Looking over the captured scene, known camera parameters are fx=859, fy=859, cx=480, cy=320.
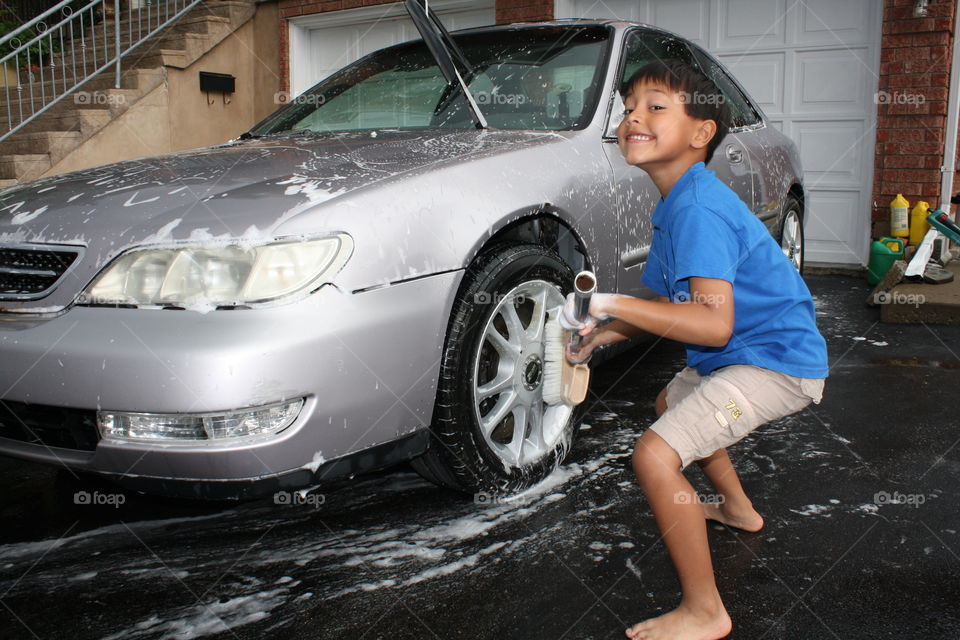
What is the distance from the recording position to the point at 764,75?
7.11 meters

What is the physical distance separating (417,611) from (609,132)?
188cm

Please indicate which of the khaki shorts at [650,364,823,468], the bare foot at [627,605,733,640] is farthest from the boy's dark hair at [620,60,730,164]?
the bare foot at [627,605,733,640]

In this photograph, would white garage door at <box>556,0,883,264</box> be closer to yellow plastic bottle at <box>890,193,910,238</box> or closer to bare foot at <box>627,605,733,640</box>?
yellow plastic bottle at <box>890,193,910,238</box>

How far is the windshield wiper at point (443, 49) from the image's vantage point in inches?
123

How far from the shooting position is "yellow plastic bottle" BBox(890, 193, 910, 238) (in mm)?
6422

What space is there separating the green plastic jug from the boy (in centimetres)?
445

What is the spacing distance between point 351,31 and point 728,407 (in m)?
8.34

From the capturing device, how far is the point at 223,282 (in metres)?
2.04

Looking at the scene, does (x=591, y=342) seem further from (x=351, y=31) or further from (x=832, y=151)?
(x=351, y=31)

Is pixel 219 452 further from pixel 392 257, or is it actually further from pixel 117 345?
pixel 392 257

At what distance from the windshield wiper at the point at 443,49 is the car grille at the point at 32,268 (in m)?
1.48

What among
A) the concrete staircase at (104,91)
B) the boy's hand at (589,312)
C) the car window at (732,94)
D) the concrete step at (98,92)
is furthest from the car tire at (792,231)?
the concrete step at (98,92)

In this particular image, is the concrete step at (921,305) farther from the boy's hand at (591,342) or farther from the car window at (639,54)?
the boy's hand at (591,342)

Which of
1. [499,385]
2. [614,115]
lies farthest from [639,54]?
[499,385]
